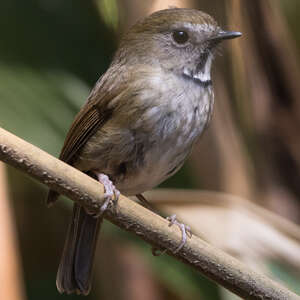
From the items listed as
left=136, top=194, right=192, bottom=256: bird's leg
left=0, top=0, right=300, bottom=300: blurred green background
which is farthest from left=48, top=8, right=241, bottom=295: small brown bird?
left=0, top=0, right=300, bottom=300: blurred green background

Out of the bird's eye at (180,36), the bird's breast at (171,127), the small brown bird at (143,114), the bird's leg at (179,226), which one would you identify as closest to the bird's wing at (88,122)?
the small brown bird at (143,114)

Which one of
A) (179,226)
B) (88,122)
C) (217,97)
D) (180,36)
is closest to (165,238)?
(179,226)

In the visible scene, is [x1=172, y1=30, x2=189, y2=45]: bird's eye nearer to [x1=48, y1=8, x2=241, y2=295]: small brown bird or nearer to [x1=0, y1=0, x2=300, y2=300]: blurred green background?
[x1=48, y1=8, x2=241, y2=295]: small brown bird

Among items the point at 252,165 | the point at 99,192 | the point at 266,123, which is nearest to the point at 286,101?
the point at 266,123

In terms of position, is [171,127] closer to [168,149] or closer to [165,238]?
[168,149]

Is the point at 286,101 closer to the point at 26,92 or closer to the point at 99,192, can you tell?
the point at 26,92

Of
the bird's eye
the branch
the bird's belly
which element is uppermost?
the bird's eye
